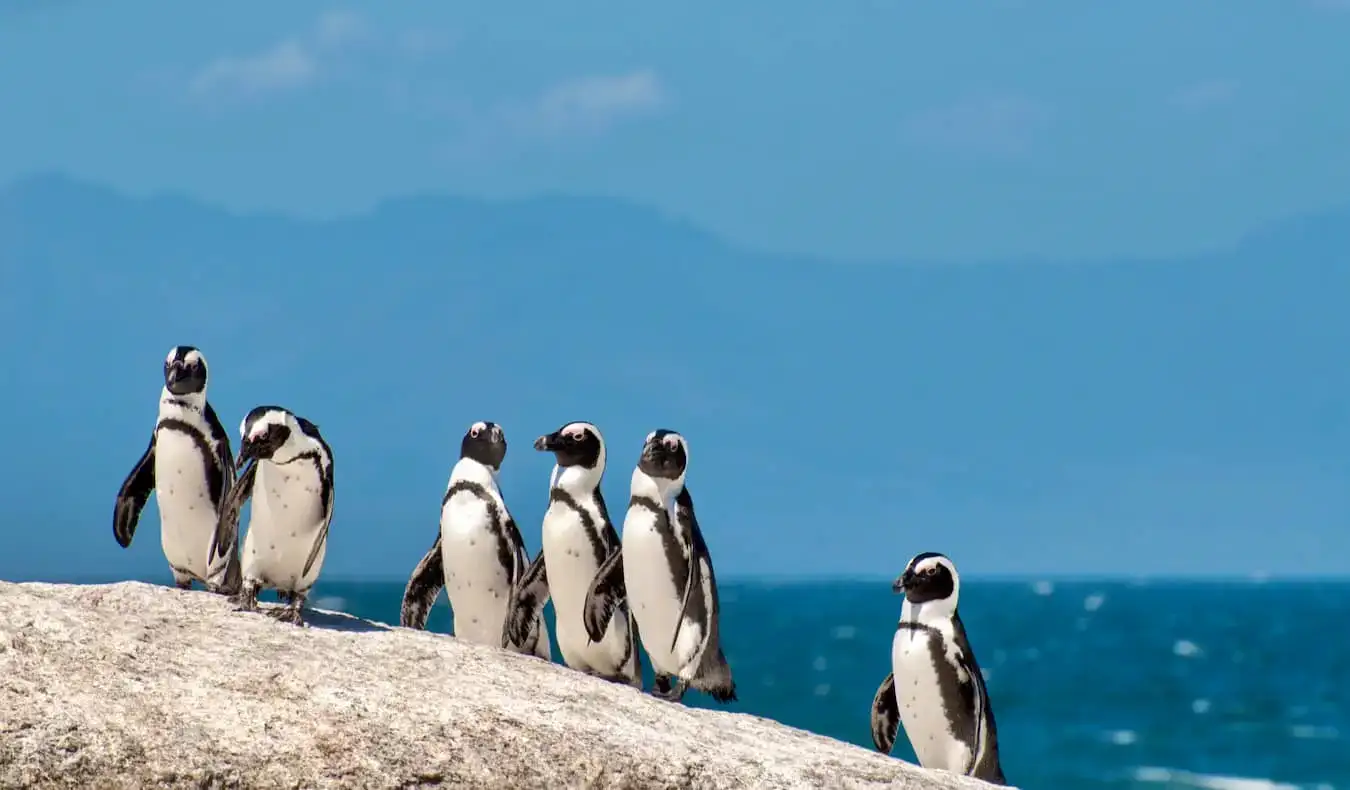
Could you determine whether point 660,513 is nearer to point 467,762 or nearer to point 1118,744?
point 467,762

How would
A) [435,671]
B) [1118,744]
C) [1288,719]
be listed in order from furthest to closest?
[1288,719] → [1118,744] → [435,671]

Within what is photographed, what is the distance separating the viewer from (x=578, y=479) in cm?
765

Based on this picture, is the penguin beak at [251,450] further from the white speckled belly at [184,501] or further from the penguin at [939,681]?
the penguin at [939,681]

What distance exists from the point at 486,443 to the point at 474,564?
→ 1.76ft

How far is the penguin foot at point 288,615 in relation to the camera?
680 cm

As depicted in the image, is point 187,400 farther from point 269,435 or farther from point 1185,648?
point 1185,648

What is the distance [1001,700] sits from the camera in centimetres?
3488

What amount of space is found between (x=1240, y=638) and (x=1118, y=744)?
21.6 m

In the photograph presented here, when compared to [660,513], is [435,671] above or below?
below

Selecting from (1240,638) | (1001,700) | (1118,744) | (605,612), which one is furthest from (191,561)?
(1240,638)

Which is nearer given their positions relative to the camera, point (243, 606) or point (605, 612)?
point (243, 606)

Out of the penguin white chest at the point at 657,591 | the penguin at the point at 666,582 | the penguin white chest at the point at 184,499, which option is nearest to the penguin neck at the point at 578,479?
the penguin at the point at 666,582

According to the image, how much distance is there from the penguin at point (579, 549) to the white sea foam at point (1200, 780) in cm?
2033

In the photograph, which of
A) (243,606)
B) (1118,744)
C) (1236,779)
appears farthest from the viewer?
(1118,744)
